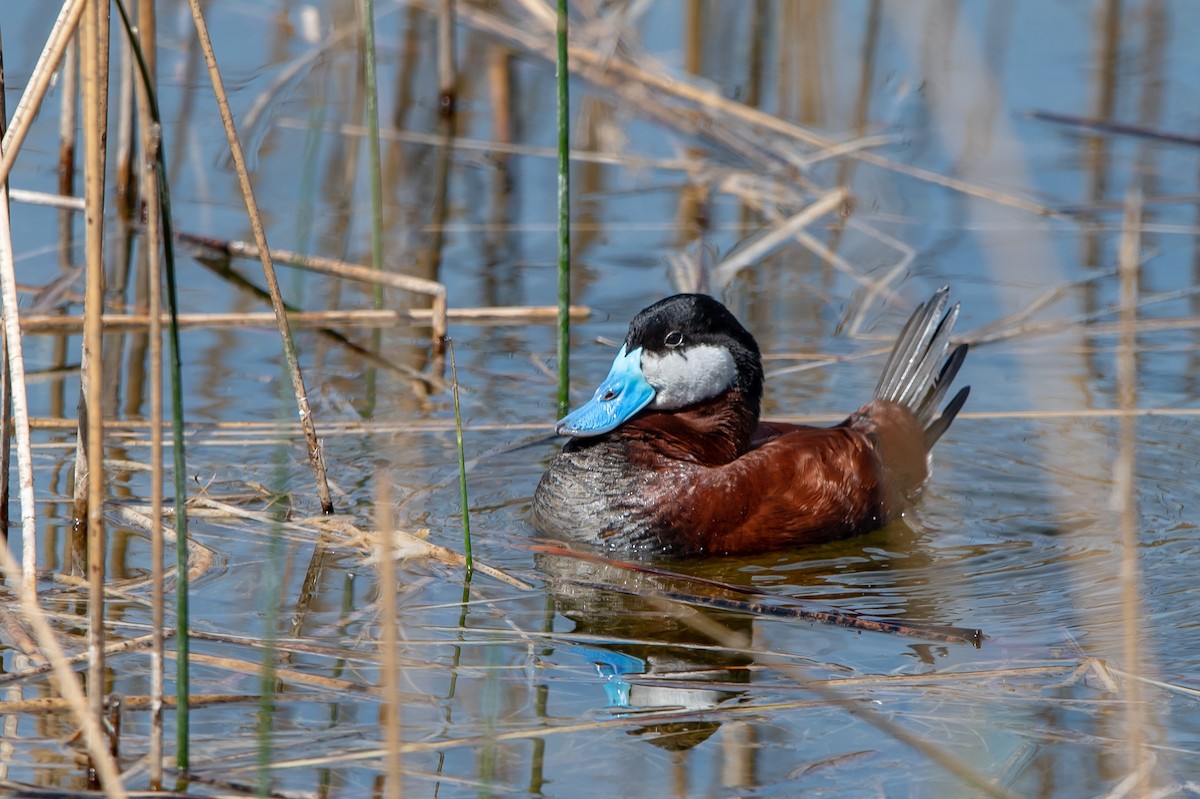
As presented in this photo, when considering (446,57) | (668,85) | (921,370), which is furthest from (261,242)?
(668,85)

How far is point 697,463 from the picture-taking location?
4.91m

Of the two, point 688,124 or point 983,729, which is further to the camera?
point 688,124

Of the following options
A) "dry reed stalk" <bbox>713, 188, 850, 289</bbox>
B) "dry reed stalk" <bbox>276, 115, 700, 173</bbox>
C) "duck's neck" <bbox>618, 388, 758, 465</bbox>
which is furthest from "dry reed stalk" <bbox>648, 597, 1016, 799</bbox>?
"dry reed stalk" <bbox>276, 115, 700, 173</bbox>

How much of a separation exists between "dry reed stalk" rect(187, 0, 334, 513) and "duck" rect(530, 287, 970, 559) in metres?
0.72

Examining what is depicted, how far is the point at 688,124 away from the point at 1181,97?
9.61 feet

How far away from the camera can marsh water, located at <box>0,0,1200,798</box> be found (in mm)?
3232

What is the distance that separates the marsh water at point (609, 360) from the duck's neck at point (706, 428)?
0.42 m

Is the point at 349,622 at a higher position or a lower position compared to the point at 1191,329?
lower

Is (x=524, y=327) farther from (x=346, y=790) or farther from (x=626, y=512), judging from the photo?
(x=346, y=790)

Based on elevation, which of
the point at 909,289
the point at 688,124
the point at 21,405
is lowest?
the point at 21,405

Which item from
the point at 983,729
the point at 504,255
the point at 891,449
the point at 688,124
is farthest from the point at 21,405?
the point at 688,124

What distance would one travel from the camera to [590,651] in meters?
3.83

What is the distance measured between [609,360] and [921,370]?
1.23 m

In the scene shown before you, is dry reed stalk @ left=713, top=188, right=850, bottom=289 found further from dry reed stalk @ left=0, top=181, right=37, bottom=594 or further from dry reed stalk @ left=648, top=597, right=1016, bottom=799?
dry reed stalk @ left=0, top=181, right=37, bottom=594
